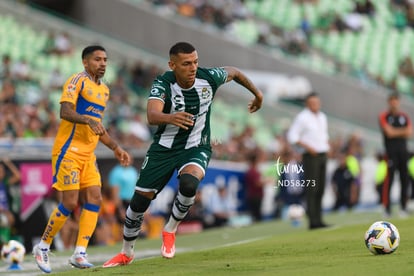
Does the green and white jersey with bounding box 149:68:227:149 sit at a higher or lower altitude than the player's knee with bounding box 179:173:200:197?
higher

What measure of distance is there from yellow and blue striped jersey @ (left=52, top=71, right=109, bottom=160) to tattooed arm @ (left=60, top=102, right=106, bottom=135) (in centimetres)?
22

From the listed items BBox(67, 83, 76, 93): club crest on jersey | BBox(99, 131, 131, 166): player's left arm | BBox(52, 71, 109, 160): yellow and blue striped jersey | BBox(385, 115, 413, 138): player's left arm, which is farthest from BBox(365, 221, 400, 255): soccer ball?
BBox(385, 115, 413, 138): player's left arm

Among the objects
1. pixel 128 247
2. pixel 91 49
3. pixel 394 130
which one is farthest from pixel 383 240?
pixel 394 130

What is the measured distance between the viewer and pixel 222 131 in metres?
27.6

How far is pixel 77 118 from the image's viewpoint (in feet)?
37.0

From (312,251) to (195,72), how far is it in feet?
8.22

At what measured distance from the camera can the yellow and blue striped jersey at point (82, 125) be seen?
38.6ft

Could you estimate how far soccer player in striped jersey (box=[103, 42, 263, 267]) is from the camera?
35.1ft

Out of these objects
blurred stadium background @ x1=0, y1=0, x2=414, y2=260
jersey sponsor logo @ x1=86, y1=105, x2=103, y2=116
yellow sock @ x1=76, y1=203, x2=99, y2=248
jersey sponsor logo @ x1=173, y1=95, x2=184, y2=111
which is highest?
blurred stadium background @ x1=0, y1=0, x2=414, y2=260

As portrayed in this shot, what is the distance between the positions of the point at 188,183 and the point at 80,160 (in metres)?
1.75

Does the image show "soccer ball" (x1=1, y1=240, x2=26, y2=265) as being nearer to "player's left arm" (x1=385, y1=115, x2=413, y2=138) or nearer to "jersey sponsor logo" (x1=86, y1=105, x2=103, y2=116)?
"jersey sponsor logo" (x1=86, y1=105, x2=103, y2=116)

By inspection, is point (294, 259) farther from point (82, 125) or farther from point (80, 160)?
point (82, 125)

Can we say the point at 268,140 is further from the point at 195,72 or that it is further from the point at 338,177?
the point at 195,72

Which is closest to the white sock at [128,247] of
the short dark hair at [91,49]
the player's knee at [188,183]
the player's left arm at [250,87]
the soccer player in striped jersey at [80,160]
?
the soccer player in striped jersey at [80,160]
